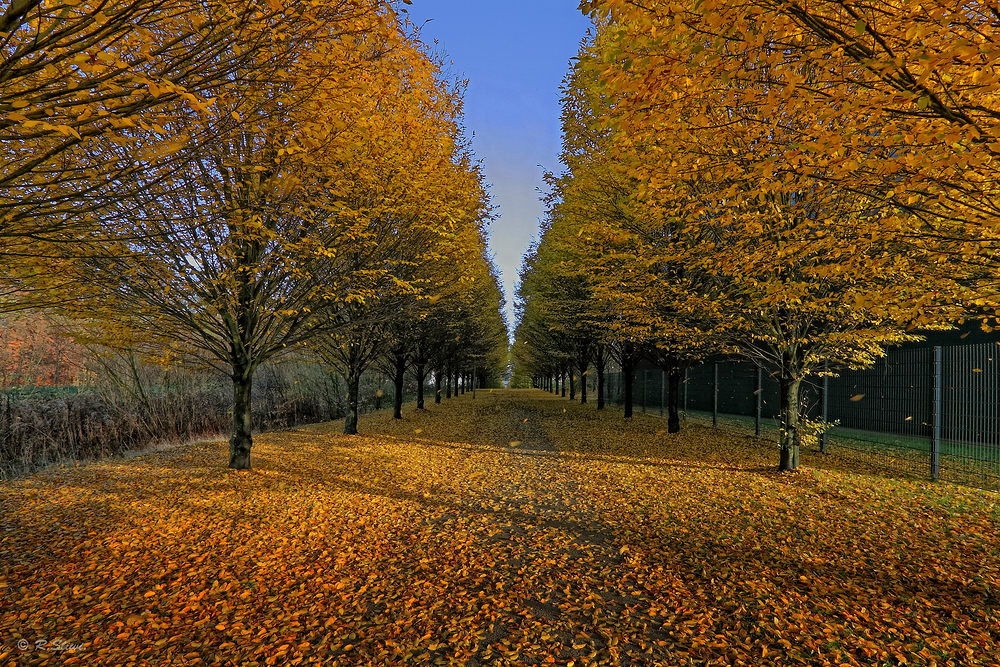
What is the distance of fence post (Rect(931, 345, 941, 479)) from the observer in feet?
25.9

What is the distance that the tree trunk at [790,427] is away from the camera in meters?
8.34

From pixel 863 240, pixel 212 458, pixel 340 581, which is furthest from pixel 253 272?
pixel 863 240

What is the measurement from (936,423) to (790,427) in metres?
2.48

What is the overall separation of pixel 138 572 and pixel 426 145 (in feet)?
26.8

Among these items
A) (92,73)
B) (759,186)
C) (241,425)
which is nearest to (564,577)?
(759,186)

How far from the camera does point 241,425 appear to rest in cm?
797

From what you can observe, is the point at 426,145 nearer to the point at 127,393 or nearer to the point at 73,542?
the point at 73,542

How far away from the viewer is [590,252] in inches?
460

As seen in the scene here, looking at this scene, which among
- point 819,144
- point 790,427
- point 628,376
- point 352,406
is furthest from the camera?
point 628,376

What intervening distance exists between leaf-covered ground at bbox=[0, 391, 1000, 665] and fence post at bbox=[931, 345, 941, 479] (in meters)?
0.69

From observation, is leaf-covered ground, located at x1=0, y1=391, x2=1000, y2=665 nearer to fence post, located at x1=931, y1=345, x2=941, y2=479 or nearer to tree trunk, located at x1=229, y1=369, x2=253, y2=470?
tree trunk, located at x1=229, y1=369, x2=253, y2=470

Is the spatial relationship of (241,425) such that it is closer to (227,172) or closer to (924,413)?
(227,172)

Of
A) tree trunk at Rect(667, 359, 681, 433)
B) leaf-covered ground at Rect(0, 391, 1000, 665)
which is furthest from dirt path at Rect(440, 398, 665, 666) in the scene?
tree trunk at Rect(667, 359, 681, 433)

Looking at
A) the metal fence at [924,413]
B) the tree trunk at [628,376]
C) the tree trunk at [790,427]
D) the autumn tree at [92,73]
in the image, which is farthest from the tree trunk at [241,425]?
the tree trunk at [628,376]
